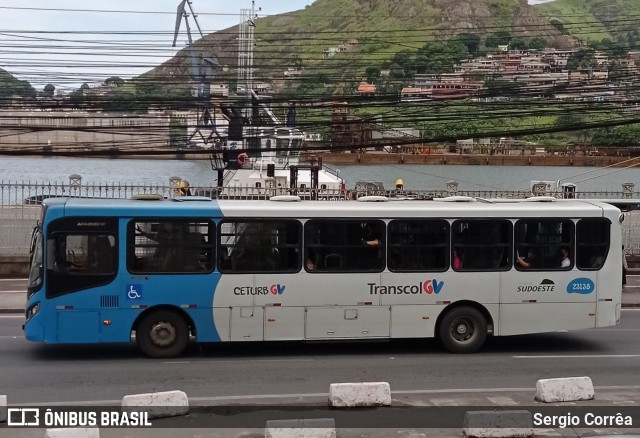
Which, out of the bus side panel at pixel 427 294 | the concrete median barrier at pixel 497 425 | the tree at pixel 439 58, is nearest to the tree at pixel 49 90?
the tree at pixel 439 58

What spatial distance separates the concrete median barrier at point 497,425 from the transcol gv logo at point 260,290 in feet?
17.6

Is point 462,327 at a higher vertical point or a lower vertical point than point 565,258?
lower

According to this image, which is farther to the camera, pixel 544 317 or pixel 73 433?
pixel 544 317

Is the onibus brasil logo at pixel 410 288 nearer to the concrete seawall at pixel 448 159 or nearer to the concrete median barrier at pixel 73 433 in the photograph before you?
the concrete median barrier at pixel 73 433

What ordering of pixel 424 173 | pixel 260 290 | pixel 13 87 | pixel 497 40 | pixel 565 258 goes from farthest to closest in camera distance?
pixel 497 40 < pixel 424 173 < pixel 13 87 < pixel 565 258 < pixel 260 290

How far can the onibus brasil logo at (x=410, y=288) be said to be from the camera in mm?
13570

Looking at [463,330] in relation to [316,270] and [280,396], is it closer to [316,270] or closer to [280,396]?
[316,270]

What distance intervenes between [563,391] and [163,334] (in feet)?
21.1

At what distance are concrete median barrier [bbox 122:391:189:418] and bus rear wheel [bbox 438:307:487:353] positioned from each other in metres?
5.88

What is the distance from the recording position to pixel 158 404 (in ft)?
29.4

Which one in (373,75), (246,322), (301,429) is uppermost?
(373,75)

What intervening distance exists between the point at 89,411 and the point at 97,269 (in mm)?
3682

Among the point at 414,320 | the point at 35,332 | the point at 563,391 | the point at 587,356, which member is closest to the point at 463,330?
the point at 414,320

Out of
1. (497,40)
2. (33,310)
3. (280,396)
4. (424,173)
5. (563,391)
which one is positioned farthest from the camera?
(497,40)
